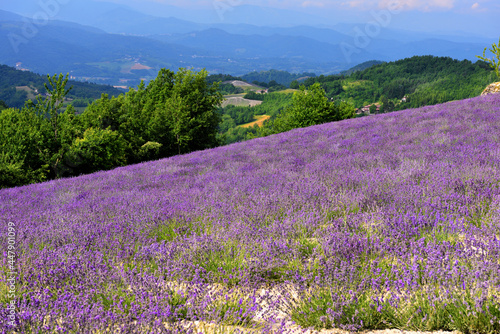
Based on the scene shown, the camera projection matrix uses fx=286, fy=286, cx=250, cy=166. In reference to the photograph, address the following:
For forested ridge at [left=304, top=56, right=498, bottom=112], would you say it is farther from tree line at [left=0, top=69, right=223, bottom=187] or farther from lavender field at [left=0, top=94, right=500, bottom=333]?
lavender field at [left=0, top=94, right=500, bottom=333]

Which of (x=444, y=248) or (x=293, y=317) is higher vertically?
(x=444, y=248)

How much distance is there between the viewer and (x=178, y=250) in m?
2.66

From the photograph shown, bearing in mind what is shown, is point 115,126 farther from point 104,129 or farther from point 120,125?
point 104,129

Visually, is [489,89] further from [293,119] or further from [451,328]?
[293,119]

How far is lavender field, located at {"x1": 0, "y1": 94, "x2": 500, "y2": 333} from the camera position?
5.94 ft

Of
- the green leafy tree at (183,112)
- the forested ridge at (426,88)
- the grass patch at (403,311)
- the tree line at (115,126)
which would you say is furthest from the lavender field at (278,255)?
the forested ridge at (426,88)

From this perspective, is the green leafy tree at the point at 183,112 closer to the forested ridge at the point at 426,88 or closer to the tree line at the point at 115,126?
the tree line at the point at 115,126

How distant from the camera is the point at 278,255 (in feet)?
8.20

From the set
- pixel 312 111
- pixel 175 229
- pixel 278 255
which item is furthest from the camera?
pixel 312 111

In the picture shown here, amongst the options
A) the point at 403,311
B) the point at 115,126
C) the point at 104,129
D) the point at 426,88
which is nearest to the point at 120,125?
the point at 115,126

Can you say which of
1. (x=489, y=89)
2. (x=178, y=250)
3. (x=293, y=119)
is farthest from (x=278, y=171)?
(x=293, y=119)

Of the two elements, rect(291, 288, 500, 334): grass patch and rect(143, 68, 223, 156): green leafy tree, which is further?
rect(143, 68, 223, 156): green leafy tree

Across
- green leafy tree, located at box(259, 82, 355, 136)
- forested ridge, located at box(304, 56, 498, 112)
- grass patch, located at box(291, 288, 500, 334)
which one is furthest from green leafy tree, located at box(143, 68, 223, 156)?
forested ridge, located at box(304, 56, 498, 112)

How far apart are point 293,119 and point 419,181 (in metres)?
39.8
